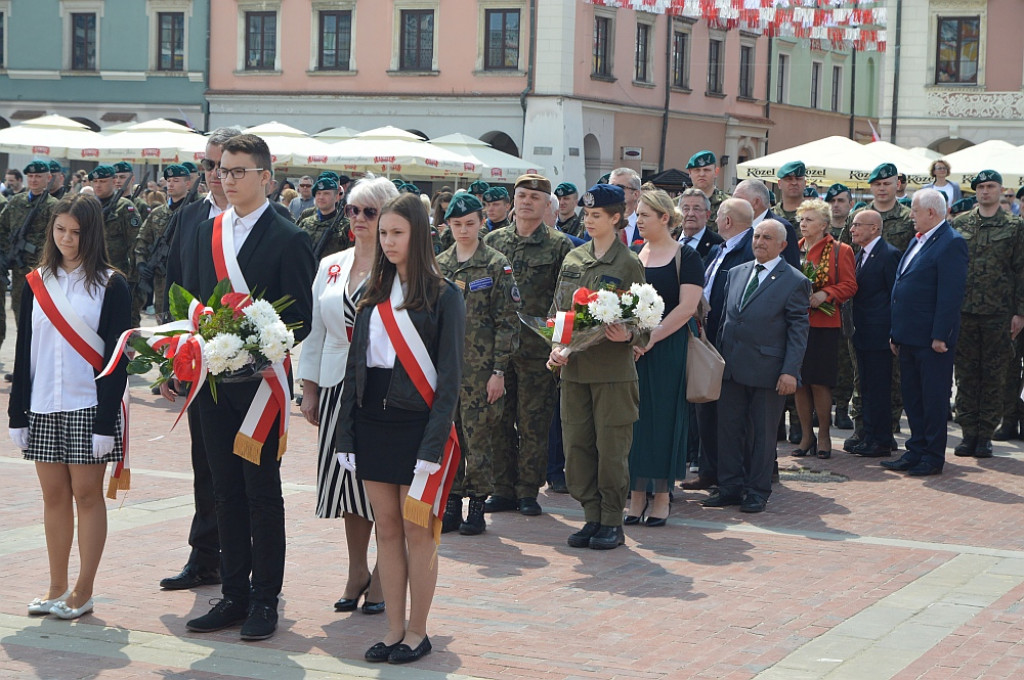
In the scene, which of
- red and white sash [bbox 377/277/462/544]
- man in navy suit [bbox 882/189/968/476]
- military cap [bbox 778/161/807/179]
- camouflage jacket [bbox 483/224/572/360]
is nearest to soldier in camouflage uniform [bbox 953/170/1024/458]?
man in navy suit [bbox 882/189/968/476]

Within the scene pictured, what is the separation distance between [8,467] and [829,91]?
47433 mm

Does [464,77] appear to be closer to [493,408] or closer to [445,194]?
[445,194]

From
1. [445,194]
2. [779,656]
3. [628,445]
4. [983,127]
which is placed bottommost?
[779,656]

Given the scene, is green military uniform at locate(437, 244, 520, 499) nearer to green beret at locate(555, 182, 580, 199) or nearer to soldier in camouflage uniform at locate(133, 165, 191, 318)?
green beret at locate(555, 182, 580, 199)

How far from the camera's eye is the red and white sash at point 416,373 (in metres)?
5.88

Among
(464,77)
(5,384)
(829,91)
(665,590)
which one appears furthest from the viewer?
(829,91)

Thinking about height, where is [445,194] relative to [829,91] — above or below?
below

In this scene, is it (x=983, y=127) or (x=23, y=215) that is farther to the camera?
(x=983, y=127)

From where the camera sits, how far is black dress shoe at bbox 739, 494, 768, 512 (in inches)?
376

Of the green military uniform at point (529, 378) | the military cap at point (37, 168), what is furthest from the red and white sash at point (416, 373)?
the military cap at point (37, 168)

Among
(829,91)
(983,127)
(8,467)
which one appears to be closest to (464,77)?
(983,127)

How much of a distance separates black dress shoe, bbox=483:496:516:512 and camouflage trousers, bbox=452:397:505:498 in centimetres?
52

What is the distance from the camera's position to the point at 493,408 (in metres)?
8.61

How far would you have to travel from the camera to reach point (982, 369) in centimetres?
1188
